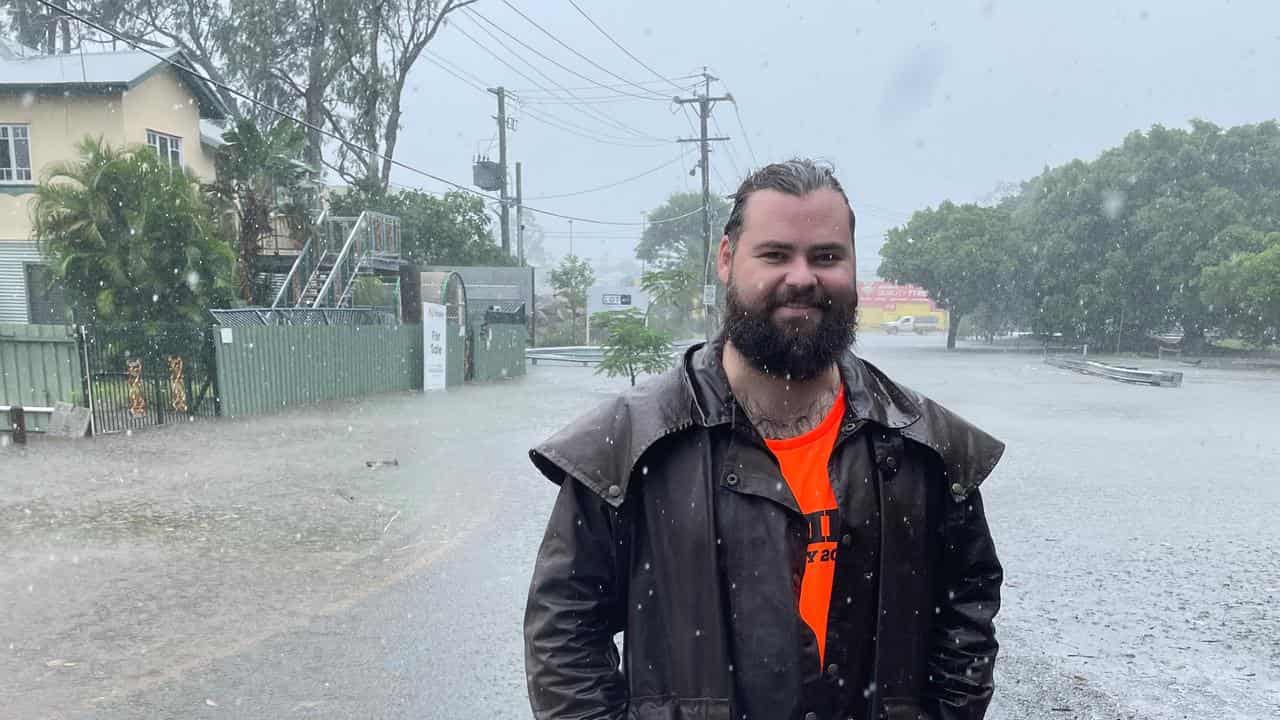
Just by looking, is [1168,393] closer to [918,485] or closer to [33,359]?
[33,359]

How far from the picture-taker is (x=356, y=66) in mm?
35188

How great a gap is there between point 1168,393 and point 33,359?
75.0 feet

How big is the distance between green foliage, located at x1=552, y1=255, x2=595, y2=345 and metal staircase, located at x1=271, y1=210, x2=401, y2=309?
2718 cm

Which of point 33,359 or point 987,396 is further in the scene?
point 987,396

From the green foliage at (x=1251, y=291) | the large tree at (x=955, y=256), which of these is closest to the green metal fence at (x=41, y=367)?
the green foliage at (x=1251, y=291)

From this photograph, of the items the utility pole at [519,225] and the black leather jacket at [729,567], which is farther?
the utility pole at [519,225]

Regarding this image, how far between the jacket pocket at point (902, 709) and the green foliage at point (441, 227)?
37.3 m

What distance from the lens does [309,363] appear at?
62.1 ft

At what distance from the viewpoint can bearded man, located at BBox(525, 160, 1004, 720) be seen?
204 centimetres

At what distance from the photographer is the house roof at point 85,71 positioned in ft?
74.8

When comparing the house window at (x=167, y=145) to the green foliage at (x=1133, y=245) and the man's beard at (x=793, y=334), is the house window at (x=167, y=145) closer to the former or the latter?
the man's beard at (x=793, y=334)

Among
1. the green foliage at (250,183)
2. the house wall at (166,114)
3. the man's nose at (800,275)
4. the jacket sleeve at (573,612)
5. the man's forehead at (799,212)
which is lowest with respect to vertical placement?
the jacket sleeve at (573,612)

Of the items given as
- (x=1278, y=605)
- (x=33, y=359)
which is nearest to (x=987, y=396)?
(x=1278, y=605)

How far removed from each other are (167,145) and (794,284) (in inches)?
1060
